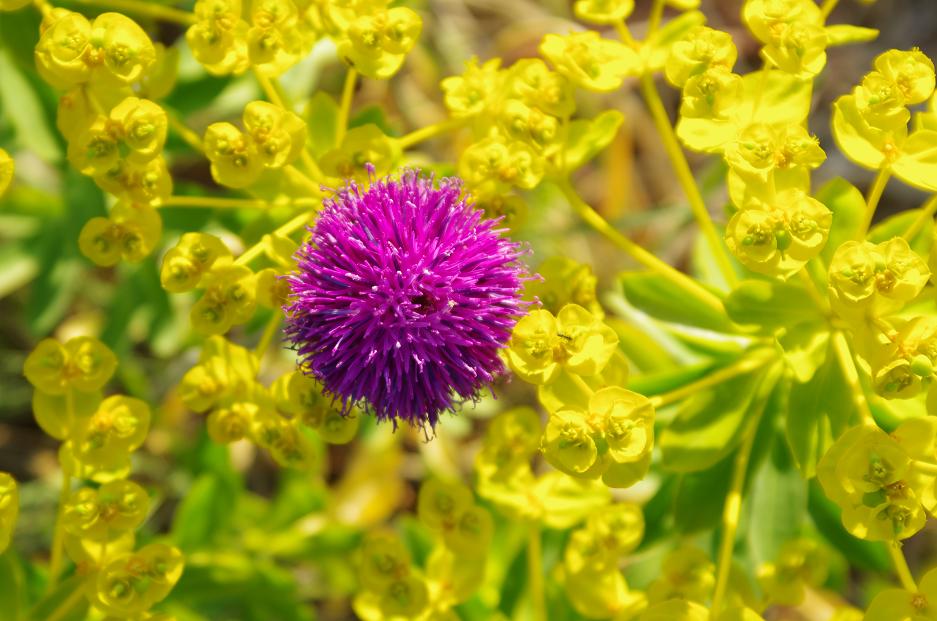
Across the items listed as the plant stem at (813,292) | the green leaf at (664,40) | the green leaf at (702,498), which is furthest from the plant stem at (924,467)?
the green leaf at (664,40)

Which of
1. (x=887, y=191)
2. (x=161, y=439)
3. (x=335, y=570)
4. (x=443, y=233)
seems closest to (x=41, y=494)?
(x=161, y=439)

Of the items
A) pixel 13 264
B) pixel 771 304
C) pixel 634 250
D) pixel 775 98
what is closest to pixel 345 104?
pixel 634 250

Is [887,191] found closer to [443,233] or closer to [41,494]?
[443,233]

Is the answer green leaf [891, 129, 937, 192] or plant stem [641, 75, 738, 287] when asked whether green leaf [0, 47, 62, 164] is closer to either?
plant stem [641, 75, 738, 287]

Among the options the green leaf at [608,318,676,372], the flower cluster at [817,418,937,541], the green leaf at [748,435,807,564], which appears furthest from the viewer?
the green leaf at [608,318,676,372]

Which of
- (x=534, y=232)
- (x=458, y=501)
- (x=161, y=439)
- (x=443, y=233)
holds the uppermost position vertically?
(x=443, y=233)

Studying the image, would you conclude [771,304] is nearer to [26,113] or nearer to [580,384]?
[580,384]

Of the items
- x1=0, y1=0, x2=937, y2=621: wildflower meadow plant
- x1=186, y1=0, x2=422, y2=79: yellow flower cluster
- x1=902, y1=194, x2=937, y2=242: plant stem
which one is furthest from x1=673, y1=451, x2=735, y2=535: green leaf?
x1=186, y1=0, x2=422, y2=79: yellow flower cluster
